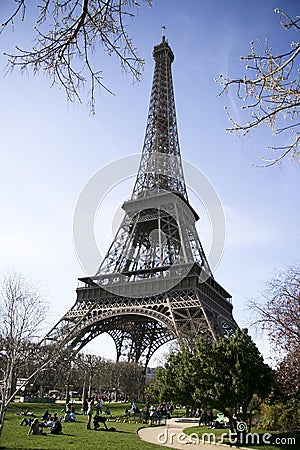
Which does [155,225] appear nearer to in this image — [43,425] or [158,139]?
[158,139]

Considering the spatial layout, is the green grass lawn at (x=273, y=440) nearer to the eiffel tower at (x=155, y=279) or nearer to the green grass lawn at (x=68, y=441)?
the green grass lawn at (x=68, y=441)

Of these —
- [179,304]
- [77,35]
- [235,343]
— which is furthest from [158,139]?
[77,35]

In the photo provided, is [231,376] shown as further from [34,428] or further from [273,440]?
[34,428]

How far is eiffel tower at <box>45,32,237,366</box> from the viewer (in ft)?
121

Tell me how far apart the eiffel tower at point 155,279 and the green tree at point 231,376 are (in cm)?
1346

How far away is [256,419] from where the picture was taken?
23031mm

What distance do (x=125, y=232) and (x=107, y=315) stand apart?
12403 millimetres

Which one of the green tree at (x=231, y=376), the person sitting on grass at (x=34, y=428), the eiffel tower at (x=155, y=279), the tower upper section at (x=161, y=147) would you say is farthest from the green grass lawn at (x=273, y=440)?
the tower upper section at (x=161, y=147)

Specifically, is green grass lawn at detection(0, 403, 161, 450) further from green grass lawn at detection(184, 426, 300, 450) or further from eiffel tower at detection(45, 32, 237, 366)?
eiffel tower at detection(45, 32, 237, 366)

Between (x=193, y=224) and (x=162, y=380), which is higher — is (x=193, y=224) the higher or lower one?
the higher one

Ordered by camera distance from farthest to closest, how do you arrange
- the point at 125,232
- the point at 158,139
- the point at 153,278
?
the point at 158,139 → the point at 125,232 → the point at 153,278

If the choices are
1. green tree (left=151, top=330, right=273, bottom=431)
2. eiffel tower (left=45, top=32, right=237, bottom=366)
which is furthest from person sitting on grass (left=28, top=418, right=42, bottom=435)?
eiffel tower (left=45, top=32, right=237, bottom=366)

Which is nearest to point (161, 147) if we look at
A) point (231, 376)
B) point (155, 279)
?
point (155, 279)

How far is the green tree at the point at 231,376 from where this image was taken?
1634 centimetres
